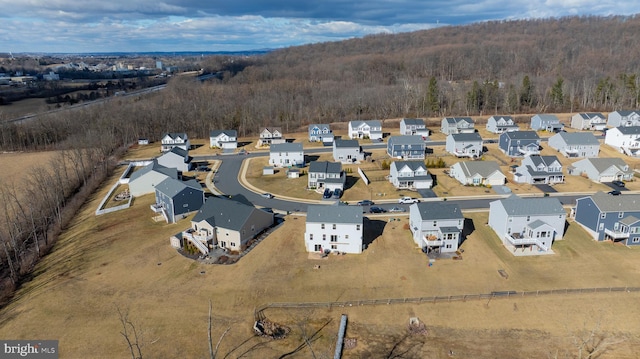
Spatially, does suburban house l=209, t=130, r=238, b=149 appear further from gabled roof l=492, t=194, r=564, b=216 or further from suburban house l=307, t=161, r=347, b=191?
gabled roof l=492, t=194, r=564, b=216

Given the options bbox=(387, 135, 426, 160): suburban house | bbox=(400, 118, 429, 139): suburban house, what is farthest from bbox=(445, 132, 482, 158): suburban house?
bbox=(400, 118, 429, 139): suburban house

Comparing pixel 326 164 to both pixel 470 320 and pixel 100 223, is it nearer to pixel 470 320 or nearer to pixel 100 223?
pixel 100 223

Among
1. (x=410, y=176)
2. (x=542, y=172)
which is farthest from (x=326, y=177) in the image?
(x=542, y=172)

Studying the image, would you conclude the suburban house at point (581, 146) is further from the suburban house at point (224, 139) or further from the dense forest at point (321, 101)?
the suburban house at point (224, 139)

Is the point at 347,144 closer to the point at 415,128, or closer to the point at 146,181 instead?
the point at 415,128

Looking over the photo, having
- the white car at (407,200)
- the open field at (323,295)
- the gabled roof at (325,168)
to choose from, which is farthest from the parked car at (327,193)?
the open field at (323,295)

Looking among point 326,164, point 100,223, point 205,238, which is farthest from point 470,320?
point 100,223

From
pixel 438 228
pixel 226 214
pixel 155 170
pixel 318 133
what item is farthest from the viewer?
pixel 318 133
